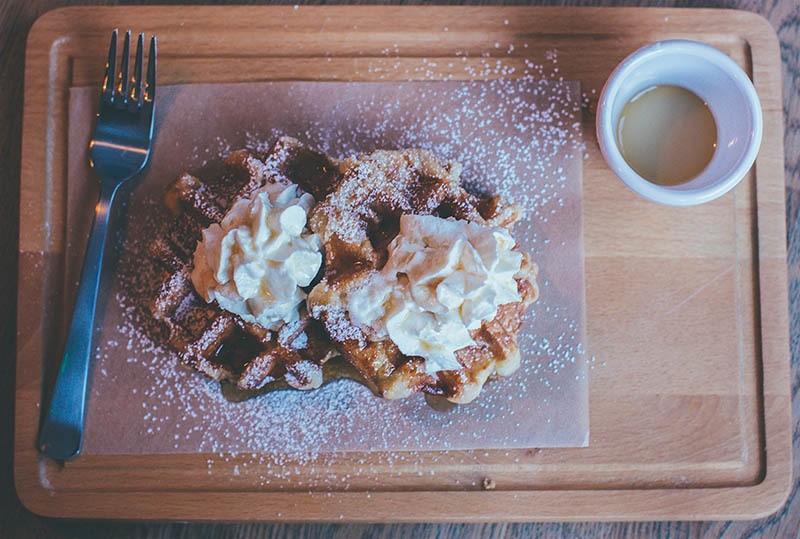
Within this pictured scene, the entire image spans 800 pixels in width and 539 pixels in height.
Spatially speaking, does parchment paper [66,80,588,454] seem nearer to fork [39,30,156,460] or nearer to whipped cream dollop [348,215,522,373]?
fork [39,30,156,460]

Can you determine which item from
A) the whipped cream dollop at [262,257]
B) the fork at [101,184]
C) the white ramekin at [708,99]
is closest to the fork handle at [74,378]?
the fork at [101,184]

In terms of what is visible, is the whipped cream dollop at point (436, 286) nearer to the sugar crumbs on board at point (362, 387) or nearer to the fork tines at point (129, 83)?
the sugar crumbs on board at point (362, 387)

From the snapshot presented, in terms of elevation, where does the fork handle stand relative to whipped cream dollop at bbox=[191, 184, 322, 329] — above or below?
below

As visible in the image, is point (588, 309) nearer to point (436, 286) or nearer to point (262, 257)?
point (436, 286)

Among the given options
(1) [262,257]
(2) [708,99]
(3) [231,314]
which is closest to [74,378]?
(3) [231,314]

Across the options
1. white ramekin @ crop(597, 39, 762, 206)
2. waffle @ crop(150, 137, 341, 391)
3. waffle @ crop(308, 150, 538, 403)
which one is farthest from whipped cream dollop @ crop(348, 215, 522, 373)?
white ramekin @ crop(597, 39, 762, 206)

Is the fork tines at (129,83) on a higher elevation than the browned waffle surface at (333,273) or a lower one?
higher

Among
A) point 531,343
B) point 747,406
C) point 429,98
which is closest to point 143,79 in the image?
point 429,98
